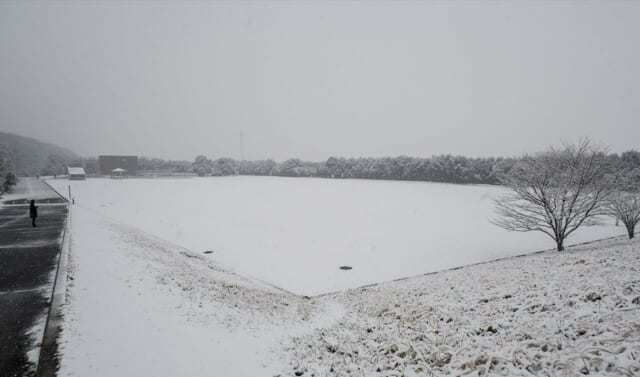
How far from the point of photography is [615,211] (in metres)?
23.6

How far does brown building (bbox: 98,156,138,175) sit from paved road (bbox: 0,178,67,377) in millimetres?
144692

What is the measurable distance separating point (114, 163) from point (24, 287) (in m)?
165

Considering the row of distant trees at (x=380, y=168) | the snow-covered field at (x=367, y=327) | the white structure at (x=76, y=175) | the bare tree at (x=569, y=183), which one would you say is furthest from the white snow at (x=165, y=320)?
the white structure at (x=76, y=175)

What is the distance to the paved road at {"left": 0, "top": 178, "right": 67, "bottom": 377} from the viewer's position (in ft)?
22.7

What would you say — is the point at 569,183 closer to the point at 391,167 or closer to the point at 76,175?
the point at 391,167

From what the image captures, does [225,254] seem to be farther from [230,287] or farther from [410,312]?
[410,312]

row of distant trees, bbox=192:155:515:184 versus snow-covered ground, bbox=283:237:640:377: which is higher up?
row of distant trees, bbox=192:155:515:184

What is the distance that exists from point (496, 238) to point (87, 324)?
33.0 meters

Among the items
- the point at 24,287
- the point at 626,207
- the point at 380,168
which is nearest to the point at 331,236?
the point at 24,287

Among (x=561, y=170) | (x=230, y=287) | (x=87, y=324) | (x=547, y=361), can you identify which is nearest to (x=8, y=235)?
(x=230, y=287)

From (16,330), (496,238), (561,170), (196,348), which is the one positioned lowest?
(496,238)

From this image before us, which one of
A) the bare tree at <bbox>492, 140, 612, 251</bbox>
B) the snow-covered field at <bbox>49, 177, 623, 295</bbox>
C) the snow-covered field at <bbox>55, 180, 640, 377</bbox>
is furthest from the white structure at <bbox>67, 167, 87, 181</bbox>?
the bare tree at <bbox>492, 140, 612, 251</bbox>

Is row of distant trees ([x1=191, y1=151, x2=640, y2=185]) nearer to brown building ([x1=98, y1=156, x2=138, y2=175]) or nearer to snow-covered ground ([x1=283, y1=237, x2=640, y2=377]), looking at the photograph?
brown building ([x1=98, y1=156, x2=138, y2=175])

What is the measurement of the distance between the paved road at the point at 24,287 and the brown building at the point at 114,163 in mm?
144692
